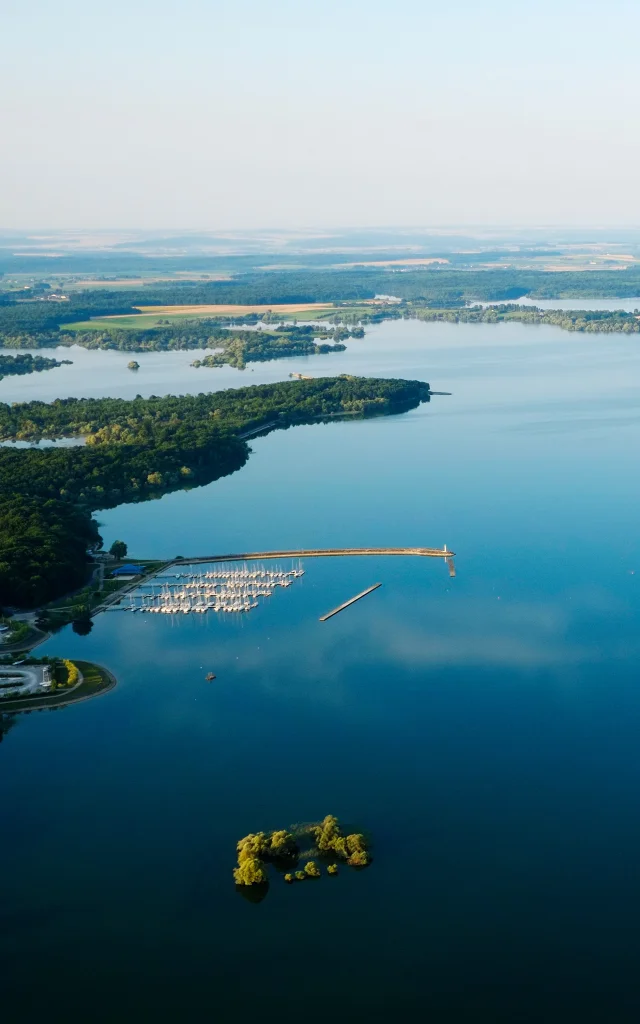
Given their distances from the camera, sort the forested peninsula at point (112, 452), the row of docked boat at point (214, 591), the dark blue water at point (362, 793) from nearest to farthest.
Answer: the dark blue water at point (362, 793), the row of docked boat at point (214, 591), the forested peninsula at point (112, 452)

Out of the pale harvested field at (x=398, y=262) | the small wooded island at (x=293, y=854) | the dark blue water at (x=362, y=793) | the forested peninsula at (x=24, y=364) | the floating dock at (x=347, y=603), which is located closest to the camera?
the dark blue water at (x=362, y=793)

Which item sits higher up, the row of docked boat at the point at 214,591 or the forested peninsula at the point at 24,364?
the forested peninsula at the point at 24,364

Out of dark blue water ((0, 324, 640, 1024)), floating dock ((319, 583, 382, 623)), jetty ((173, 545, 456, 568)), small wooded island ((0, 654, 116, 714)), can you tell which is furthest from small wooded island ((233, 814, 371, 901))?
jetty ((173, 545, 456, 568))

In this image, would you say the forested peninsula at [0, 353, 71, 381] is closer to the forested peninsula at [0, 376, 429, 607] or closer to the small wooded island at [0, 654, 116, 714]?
the forested peninsula at [0, 376, 429, 607]

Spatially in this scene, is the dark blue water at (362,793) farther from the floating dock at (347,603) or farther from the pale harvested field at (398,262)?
the pale harvested field at (398,262)

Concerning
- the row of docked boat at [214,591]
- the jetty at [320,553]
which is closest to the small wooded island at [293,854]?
the row of docked boat at [214,591]

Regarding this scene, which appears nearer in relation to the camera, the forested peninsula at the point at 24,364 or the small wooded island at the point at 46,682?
the small wooded island at the point at 46,682

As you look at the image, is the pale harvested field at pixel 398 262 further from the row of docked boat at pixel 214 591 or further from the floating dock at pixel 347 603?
the floating dock at pixel 347 603

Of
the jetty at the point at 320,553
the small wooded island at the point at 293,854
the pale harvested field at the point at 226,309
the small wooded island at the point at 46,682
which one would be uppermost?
the pale harvested field at the point at 226,309
